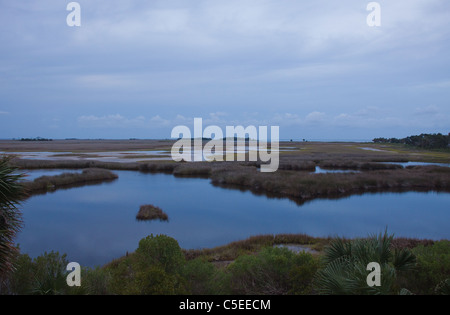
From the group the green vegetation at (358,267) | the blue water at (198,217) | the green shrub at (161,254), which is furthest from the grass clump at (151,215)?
the green vegetation at (358,267)

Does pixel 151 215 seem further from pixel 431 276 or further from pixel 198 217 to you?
pixel 431 276

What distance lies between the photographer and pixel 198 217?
67.4 ft

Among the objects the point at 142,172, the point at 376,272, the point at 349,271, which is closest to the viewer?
the point at 376,272

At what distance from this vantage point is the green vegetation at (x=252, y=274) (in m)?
5.77

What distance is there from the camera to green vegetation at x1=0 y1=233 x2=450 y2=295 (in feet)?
18.9

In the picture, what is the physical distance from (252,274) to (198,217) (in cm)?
1364

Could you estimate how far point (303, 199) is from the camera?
25.4m

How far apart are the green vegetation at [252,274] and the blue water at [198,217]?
671 centimetres

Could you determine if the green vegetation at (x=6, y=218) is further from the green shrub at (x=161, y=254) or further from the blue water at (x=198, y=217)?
the blue water at (x=198, y=217)
